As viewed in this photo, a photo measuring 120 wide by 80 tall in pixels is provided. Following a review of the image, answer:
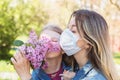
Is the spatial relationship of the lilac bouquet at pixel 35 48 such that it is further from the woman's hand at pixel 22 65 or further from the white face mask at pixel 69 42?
the white face mask at pixel 69 42

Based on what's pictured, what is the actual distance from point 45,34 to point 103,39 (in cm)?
62

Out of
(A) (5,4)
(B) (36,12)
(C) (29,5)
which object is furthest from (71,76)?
(B) (36,12)

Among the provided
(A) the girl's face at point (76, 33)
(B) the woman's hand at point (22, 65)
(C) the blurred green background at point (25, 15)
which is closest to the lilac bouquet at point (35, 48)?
(B) the woman's hand at point (22, 65)

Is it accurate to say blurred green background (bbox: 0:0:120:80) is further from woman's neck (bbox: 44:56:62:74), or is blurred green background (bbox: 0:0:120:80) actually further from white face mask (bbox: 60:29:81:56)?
white face mask (bbox: 60:29:81:56)

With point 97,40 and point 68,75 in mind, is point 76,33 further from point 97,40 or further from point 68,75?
point 68,75

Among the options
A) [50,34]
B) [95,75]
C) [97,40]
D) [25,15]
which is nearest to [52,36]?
[50,34]

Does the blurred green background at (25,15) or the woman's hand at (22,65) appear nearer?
the woman's hand at (22,65)

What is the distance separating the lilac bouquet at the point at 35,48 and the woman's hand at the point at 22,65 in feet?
0.15

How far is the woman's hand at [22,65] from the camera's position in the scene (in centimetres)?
378

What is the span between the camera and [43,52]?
3785 mm

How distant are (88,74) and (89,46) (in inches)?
9.8

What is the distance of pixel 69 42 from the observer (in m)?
3.72

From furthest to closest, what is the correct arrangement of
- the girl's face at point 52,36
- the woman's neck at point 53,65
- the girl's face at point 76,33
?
the woman's neck at point 53,65 < the girl's face at point 52,36 < the girl's face at point 76,33

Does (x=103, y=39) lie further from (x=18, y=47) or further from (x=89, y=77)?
(x=18, y=47)
